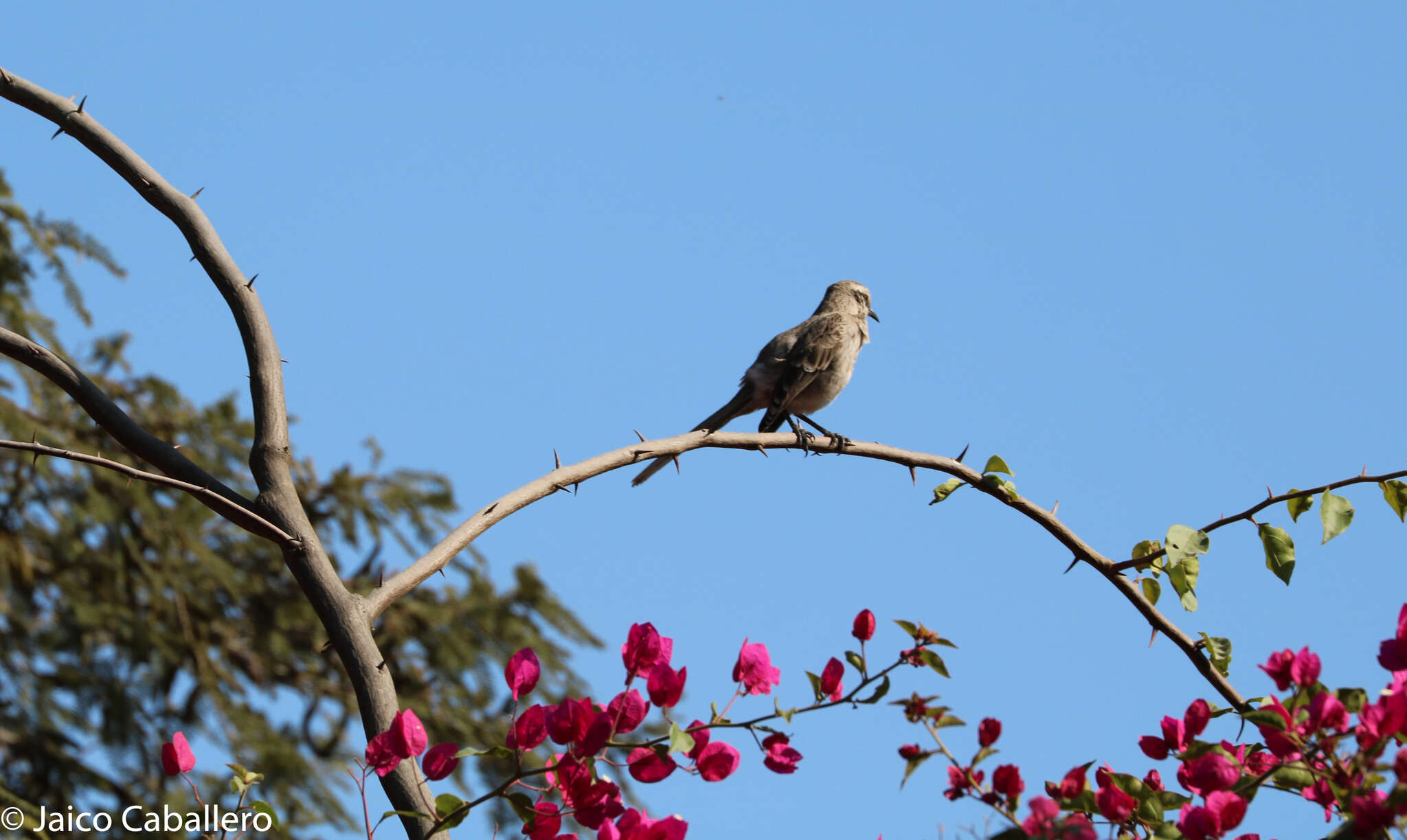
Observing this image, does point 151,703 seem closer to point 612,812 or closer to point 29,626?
point 29,626

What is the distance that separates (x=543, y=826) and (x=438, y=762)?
0.72ft

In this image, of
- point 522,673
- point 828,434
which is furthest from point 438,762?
point 828,434

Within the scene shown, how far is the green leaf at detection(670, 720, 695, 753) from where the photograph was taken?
1.94 metres

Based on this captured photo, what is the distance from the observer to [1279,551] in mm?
3055

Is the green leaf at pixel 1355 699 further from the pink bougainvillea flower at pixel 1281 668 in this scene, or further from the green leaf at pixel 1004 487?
the green leaf at pixel 1004 487

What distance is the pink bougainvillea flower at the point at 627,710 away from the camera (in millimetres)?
2121

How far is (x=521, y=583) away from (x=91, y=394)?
230 inches

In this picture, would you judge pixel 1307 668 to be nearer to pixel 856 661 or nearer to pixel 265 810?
pixel 856 661

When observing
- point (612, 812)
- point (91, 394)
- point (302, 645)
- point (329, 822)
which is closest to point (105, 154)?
point (91, 394)

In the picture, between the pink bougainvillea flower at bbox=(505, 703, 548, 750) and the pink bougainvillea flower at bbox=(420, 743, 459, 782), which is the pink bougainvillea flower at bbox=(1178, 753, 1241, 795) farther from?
the pink bougainvillea flower at bbox=(420, 743, 459, 782)

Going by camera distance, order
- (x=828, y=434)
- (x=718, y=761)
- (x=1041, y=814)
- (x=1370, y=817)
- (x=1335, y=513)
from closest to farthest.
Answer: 1. (x=1370, y=817)
2. (x=1041, y=814)
3. (x=718, y=761)
4. (x=1335, y=513)
5. (x=828, y=434)

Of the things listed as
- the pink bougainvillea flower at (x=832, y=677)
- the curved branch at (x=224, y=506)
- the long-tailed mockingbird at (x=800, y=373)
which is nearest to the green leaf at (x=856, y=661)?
the pink bougainvillea flower at (x=832, y=677)

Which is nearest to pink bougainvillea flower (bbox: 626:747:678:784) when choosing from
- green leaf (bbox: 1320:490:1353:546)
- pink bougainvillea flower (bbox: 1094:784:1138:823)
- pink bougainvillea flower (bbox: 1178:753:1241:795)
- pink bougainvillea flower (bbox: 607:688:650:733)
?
pink bougainvillea flower (bbox: 607:688:650:733)

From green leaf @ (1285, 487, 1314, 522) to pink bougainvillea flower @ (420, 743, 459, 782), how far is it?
2137mm
